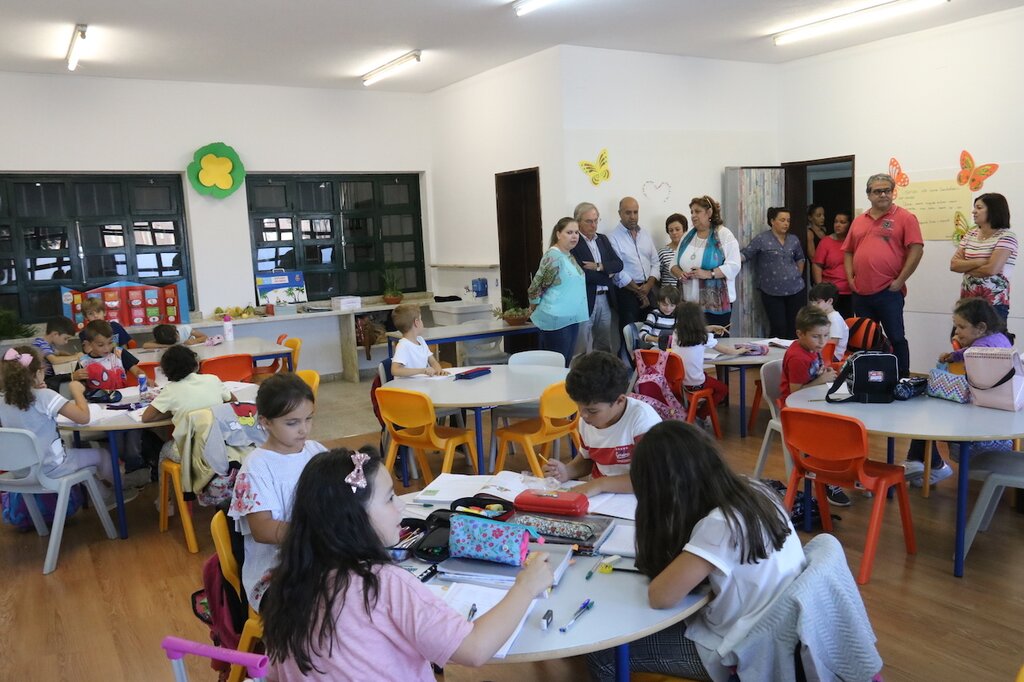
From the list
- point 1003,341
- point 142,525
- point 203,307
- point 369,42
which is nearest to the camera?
point 1003,341

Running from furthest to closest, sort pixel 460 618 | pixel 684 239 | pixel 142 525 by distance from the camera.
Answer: pixel 684 239 < pixel 142 525 < pixel 460 618

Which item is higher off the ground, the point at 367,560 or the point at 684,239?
the point at 684,239

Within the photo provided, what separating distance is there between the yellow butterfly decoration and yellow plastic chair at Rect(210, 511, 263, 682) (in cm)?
547

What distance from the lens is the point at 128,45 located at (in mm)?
6281

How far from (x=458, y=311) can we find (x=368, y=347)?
110cm

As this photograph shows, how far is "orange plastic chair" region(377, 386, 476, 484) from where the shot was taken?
13.2ft

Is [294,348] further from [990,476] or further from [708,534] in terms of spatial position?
[708,534]

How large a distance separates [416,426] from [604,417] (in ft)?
5.56

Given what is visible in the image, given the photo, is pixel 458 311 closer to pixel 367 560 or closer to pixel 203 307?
pixel 203 307

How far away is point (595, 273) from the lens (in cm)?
676

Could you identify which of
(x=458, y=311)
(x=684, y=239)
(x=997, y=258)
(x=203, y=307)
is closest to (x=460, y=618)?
(x=997, y=258)

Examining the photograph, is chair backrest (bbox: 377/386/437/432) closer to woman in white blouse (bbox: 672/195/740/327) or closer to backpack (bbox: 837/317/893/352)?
backpack (bbox: 837/317/893/352)

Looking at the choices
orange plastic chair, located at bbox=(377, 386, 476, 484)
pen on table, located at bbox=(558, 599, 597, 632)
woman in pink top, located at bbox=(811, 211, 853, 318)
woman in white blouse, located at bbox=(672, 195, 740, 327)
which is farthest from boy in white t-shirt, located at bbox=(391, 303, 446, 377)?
woman in pink top, located at bbox=(811, 211, 853, 318)

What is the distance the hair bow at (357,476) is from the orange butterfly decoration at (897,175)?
708 centimetres
